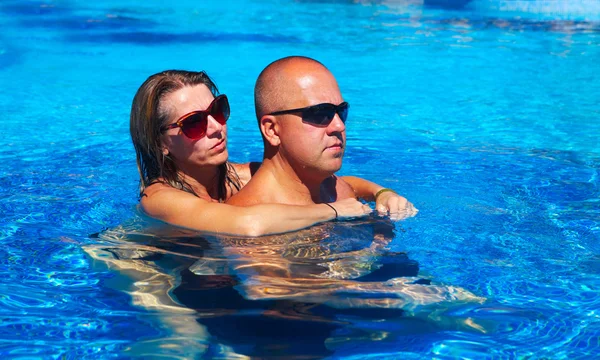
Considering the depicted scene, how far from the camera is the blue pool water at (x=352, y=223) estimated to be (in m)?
3.30

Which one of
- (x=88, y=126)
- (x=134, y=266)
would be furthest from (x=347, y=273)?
(x=88, y=126)

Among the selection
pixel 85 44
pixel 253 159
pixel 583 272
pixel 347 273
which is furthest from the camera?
pixel 85 44

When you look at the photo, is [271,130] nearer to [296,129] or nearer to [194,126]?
[296,129]

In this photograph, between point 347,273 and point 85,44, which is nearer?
point 347,273

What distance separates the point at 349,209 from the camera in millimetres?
4074

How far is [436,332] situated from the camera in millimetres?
3295


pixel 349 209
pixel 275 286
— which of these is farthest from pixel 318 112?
pixel 275 286

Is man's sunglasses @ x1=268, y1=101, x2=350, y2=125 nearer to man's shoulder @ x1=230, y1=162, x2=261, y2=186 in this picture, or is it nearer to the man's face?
the man's face

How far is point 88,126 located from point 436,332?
18.4ft

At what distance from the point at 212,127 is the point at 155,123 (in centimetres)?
33

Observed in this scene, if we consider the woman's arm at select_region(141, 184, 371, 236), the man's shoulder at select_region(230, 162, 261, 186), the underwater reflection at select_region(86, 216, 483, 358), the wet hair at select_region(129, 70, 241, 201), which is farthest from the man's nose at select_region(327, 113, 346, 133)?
the man's shoulder at select_region(230, 162, 261, 186)

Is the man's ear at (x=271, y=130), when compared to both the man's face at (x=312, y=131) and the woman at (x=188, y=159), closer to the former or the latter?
the man's face at (x=312, y=131)

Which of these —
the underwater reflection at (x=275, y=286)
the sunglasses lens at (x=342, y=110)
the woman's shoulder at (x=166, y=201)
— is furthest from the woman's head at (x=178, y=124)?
the sunglasses lens at (x=342, y=110)

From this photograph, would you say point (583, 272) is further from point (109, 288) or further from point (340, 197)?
point (109, 288)
